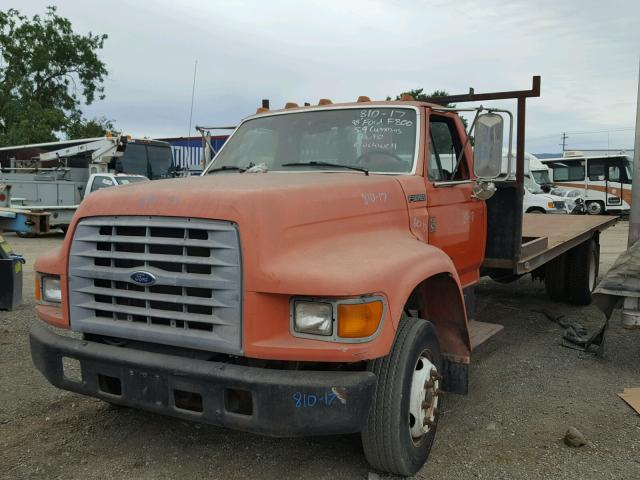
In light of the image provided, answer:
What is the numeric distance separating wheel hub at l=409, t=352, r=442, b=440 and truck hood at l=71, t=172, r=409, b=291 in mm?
796

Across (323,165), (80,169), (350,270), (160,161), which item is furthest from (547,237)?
(80,169)

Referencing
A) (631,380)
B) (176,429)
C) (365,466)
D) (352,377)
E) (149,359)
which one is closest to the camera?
(352,377)

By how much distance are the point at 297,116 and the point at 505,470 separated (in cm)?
278

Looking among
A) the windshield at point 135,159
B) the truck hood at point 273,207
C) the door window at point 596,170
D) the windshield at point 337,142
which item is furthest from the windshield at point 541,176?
the truck hood at point 273,207

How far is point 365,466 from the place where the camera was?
3221 mm

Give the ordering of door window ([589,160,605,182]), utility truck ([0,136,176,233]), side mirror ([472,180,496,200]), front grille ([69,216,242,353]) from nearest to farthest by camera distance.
Result: front grille ([69,216,242,353]) → side mirror ([472,180,496,200]) → utility truck ([0,136,176,233]) → door window ([589,160,605,182])

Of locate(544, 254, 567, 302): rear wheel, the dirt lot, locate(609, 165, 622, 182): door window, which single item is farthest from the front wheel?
locate(609, 165, 622, 182): door window

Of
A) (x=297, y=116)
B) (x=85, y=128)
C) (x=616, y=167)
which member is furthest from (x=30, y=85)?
(x=297, y=116)

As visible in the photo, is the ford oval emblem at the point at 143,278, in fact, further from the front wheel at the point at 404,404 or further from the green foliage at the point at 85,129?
the green foliage at the point at 85,129

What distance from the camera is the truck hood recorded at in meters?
2.67

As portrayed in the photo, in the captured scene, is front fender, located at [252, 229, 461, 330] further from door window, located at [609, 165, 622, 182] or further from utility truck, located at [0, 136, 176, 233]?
door window, located at [609, 165, 622, 182]

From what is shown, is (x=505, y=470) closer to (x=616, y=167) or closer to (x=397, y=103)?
(x=397, y=103)

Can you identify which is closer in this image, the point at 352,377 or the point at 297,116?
the point at 352,377

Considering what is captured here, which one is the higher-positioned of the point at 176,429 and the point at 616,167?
the point at 616,167
